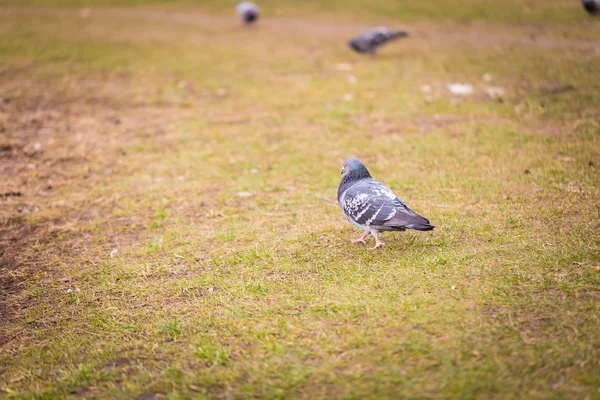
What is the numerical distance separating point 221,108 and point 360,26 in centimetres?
685

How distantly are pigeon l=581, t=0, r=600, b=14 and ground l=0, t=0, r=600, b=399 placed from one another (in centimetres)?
40

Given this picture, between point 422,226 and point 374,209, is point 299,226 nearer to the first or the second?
point 374,209

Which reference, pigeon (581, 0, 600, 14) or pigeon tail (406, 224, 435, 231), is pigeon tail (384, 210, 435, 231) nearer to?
pigeon tail (406, 224, 435, 231)

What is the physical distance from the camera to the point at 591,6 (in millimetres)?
12227

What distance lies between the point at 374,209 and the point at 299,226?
1.13 meters

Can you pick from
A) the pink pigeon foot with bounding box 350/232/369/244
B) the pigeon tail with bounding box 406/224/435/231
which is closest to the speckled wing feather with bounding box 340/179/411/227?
the pigeon tail with bounding box 406/224/435/231

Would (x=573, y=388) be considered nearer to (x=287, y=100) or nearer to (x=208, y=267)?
(x=208, y=267)

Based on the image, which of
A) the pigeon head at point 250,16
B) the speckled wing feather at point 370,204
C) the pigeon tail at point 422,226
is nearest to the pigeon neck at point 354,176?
the speckled wing feather at point 370,204

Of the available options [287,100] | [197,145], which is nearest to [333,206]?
[197,145]

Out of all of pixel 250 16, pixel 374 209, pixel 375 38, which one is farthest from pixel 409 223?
pixel 250 16

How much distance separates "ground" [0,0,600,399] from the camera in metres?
3.46

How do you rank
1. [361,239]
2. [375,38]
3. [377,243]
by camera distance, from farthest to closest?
[375,38], [361,239], [377,243]

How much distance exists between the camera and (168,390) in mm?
3371

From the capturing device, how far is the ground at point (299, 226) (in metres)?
3.46
